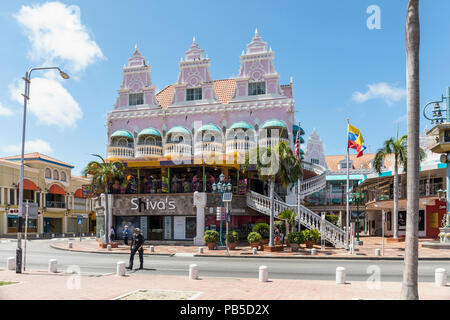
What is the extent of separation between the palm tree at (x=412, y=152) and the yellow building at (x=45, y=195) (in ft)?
150

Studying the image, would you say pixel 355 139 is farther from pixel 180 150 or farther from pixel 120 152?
pixel 120 152

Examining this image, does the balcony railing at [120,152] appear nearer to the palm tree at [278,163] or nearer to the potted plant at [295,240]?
the palm tree at [278,163]

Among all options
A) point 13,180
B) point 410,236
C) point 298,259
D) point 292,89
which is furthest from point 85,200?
point 410,236

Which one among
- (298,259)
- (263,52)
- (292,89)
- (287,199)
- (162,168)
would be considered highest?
(263,52)

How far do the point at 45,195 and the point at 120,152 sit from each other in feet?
88.8

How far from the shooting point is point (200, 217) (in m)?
32.4

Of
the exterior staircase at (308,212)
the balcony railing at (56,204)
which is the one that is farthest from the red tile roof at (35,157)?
the exterior staircase at (308,212)

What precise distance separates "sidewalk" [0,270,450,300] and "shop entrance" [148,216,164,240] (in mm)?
18760

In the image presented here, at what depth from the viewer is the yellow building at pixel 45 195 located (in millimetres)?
53844

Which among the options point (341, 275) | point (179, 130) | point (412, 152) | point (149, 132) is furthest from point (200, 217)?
point (412, 152)

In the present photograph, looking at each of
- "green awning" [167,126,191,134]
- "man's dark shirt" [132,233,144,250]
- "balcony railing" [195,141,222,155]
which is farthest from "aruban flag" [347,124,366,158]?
"green awning" [167,126,191,134]

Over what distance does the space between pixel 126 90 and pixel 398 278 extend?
33250 mm

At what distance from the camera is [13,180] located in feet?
180
